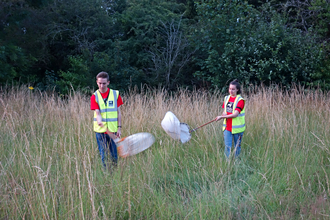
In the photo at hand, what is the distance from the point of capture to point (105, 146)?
3.91m

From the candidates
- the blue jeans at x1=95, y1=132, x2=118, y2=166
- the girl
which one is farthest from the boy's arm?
the girl

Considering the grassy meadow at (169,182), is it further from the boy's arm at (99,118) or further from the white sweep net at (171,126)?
the boy's arm at (99,118)

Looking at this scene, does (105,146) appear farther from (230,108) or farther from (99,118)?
(230,108)

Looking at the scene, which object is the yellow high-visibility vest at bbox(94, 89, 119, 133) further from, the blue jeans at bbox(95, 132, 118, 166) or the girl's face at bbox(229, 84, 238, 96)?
the girl's face at bbox(229, 84, 238, 96)

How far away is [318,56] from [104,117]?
8832mm

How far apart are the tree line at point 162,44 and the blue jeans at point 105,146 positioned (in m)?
5.91

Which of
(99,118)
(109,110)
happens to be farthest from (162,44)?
(99,118)

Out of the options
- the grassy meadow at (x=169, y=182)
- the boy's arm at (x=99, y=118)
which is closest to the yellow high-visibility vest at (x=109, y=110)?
the boy's arm at (x=99, y=118)

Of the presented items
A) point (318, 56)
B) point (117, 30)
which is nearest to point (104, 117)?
point (318, 56)

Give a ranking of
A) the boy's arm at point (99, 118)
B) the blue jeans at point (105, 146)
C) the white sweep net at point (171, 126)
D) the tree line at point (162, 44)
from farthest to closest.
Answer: the tree line at point (162, 44)
the white sweep net at point (171, 126)
the blue jeans at point (105, 146)
the boy's arm at point (99, 118)

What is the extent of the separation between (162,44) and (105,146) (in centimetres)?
1155

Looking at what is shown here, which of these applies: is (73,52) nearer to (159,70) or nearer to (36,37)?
(36,37)

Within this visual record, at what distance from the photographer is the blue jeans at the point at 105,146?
3945 mm

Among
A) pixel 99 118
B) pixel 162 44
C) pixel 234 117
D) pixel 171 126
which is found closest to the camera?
pixel 99 118
